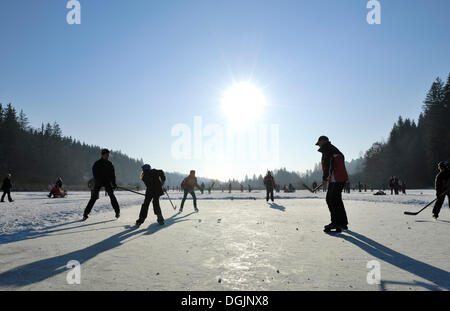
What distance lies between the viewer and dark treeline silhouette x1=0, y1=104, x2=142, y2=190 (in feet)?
236

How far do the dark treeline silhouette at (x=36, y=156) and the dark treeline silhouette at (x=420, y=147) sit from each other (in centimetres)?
8454

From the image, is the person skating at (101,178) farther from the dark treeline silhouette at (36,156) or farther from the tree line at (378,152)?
the dark treeline silhouette at (36,156)

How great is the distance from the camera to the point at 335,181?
650cm

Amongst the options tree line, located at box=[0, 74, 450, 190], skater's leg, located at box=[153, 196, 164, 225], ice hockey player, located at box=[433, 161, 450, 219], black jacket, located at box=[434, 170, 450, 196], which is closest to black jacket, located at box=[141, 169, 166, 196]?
skater's leg, located at box=[153, 196, 164, 225]

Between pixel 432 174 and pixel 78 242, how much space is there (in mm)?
66667

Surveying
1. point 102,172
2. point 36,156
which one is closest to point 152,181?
point 102,172

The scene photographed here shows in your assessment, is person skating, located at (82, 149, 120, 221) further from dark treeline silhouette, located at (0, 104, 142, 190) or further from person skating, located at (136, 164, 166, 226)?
dark treeline silhouette, located at (0, 104, 142, 190)

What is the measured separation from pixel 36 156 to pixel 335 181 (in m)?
102

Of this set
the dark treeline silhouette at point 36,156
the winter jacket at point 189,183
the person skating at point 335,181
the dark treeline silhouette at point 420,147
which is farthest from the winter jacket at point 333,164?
the dark treeline silhouette at point 36,156

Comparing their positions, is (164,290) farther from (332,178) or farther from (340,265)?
(332,178)

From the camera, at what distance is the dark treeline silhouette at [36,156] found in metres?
72.0

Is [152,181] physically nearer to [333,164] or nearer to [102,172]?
[102,172]

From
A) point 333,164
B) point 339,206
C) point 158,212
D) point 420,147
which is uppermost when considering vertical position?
point 420,147

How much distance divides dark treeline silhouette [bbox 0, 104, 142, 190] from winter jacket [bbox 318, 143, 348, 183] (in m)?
65.7
